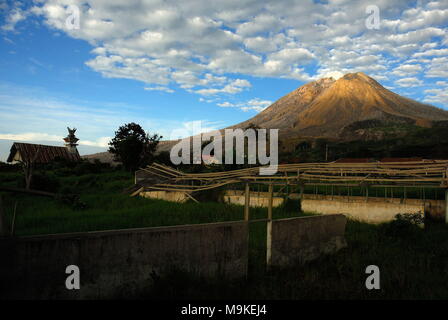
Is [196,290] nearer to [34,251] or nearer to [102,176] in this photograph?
[34,251]

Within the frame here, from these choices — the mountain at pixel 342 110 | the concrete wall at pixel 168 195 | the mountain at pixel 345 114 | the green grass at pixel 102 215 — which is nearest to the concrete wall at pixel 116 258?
the green grass at pixel 102 215

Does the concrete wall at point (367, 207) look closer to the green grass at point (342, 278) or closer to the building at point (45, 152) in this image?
the green grass at point (342, 278)

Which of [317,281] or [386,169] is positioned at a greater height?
[386,169]

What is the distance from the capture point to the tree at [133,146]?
29.2 meters

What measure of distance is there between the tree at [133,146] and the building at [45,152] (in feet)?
16.9

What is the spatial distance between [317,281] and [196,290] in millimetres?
2009

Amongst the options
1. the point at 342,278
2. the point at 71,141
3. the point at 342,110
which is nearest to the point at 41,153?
the point at 71,141

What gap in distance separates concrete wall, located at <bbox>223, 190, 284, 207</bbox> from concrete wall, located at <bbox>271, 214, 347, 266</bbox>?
19.0 feet

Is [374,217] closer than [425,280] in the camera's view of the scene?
No

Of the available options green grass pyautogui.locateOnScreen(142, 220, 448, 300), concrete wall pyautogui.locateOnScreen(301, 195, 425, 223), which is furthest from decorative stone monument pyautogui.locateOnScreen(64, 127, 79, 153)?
green grass pyautogui.locateOnScreen(142, 220, 448, 300)

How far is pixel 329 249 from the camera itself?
680cm

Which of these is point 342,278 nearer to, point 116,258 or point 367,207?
point 116,258
